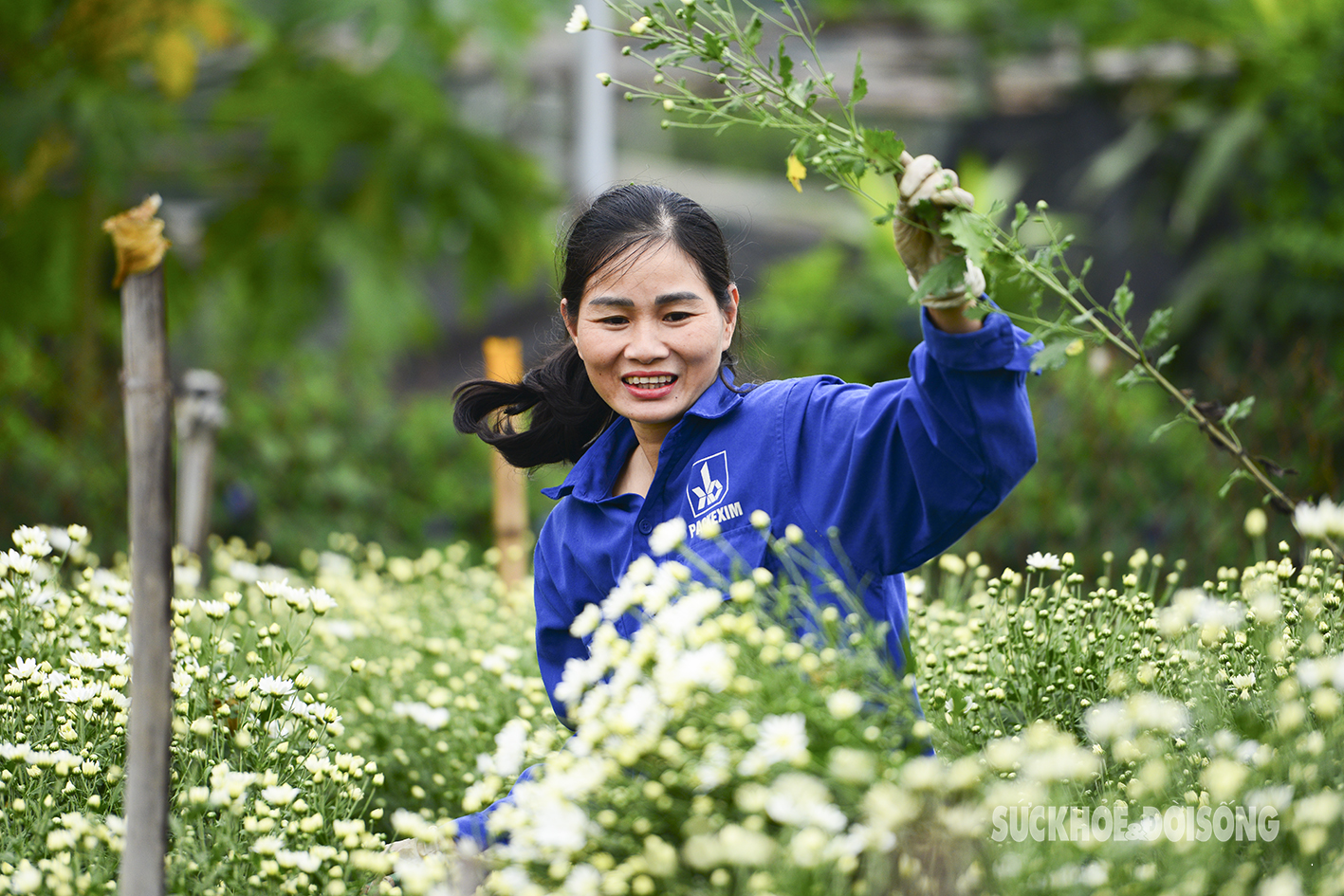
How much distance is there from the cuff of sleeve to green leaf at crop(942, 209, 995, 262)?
0.30ft

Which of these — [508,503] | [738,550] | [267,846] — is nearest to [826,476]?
[738,550]

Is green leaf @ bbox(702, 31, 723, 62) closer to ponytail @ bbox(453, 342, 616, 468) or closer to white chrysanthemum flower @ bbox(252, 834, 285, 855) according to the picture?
ponytail @ bbox(453, 342, 616, 468)

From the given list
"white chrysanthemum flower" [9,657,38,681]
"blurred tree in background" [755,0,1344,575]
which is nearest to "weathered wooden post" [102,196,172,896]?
"white chrysanthemum flower" [9,657,38,681]

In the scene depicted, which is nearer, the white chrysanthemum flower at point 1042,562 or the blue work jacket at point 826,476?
the blue work jacket at point 826,476

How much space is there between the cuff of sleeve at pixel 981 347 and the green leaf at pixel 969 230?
0.30 feet

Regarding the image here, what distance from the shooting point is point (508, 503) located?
14.0ft

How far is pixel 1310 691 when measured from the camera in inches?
61.9

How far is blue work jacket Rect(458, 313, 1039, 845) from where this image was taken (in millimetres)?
1616

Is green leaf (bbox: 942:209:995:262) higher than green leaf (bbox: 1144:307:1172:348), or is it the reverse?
green leaf (bbox: 942:209:995:262)

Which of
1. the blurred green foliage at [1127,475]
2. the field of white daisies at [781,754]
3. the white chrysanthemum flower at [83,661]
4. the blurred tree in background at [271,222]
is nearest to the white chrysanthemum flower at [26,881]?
the field of white daisies at [781,754]

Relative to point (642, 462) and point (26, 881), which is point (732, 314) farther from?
point (26, 881)

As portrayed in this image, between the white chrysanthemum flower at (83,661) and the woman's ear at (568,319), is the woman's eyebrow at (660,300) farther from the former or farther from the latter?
the white chrysanthemum flower at (83,661)

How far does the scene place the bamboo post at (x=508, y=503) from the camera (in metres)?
4.07

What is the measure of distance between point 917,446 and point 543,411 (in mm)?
1102
